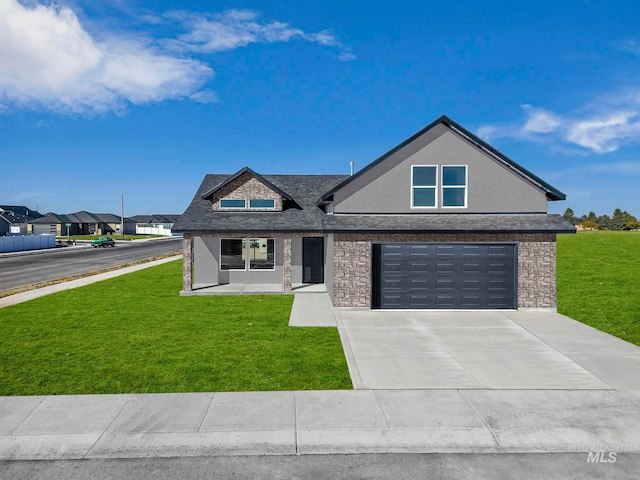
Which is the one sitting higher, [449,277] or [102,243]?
[102,243]

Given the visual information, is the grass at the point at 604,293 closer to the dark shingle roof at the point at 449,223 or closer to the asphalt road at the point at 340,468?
the dark shingle roof at the point at 449,223

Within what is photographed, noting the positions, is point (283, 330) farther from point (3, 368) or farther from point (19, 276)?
point (19, 276)

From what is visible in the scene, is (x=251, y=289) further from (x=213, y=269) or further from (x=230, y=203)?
(x=230, y=203)

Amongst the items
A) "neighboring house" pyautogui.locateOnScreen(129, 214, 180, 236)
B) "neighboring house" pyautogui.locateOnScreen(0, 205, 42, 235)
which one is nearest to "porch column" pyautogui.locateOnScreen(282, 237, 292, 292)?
"neighboring house" pyautogui.locateOnScreen(0, 205, 42, 235)

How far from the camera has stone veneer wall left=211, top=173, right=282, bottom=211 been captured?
67.0ft

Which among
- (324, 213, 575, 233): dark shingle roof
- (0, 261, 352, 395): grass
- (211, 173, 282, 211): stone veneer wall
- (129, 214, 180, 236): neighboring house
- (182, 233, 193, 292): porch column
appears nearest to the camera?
(0, 261, 352, 395): grass

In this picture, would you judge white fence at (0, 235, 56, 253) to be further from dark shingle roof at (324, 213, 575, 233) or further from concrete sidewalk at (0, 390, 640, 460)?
concrete sidewalk at (0, 390, 640, 460)

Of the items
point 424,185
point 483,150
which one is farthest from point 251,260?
point 483,150

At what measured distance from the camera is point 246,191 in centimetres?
2050

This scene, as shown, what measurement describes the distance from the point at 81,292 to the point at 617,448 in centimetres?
2039

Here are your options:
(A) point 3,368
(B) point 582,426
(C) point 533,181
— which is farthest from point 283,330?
(C) point 533,181

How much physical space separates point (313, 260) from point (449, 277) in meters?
8.20

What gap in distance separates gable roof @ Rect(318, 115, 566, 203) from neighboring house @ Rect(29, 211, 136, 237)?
83845mm

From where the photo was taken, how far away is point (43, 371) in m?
8.45
